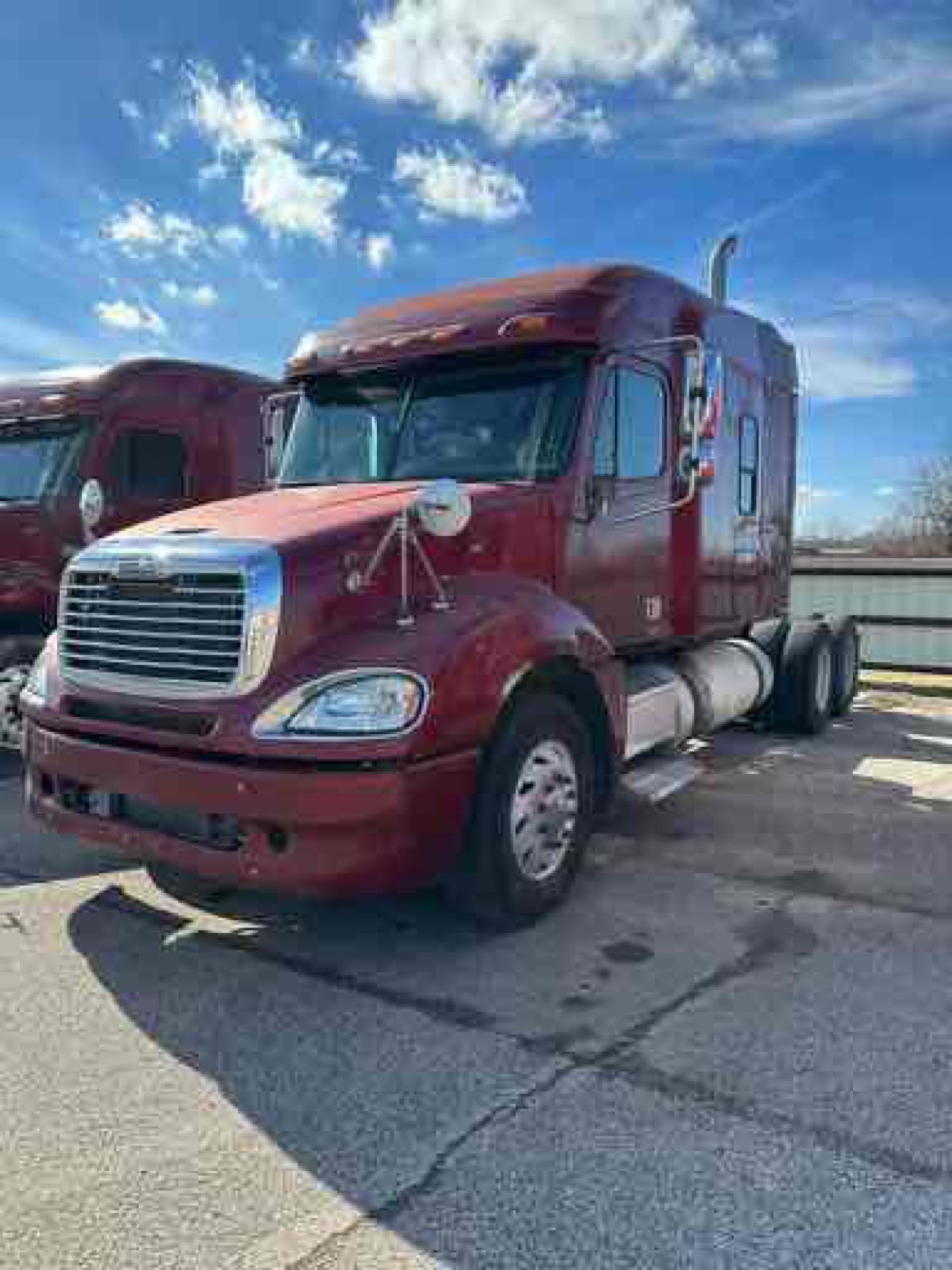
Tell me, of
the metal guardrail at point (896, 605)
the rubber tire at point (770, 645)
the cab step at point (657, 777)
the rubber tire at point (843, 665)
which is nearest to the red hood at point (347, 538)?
the cab step at point (657, 777)

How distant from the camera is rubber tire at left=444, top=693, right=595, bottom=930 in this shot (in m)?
3.92

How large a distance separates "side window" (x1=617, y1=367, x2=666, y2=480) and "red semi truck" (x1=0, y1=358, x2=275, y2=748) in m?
2.80

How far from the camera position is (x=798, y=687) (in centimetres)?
858

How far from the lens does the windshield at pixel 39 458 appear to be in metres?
7.20

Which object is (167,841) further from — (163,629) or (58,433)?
(58,433)

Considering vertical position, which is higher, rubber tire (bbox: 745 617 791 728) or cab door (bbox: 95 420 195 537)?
cab door (bbox: 95 420 195 537)

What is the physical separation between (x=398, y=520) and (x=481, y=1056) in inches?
77.3

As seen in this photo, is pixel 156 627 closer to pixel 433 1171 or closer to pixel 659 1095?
pixel 433 1171

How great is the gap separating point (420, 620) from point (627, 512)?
1.99 m

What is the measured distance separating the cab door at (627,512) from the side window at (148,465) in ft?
12.8

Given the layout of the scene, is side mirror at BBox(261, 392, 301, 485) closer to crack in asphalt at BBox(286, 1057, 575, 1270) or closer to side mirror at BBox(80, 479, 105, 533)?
side mirror at BBox(80, 479, 105, 533)

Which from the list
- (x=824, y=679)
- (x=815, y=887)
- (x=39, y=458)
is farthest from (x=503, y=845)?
(x=824, y=679)

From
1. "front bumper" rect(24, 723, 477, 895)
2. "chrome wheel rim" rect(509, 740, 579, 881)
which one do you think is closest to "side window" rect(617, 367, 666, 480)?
"chrome wheel rim" rect(509, 740, 579, 881)

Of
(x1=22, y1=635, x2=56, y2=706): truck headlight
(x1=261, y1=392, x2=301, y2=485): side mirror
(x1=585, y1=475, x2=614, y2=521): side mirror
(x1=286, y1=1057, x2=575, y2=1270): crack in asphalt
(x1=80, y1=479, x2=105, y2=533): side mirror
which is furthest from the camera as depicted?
(x1=80, y1=479, x2=105, y2=533): side mirror
